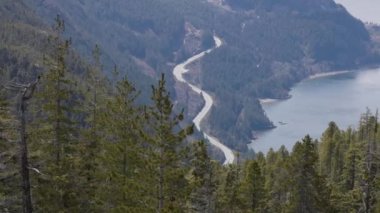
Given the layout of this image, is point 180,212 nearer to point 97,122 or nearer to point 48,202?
point 48,202

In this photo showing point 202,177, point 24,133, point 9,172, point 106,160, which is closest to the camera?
point 24,133

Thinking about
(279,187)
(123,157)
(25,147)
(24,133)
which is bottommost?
(279,187)

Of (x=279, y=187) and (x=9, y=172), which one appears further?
(x=279, y=187)

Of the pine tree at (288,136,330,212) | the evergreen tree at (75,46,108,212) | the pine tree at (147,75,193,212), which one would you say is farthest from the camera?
the pine tree at (288,136,330,212)

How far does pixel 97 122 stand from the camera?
42219 mm

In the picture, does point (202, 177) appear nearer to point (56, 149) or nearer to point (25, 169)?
point (56, 149)

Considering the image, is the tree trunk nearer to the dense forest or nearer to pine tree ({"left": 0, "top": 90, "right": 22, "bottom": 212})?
the dense forest

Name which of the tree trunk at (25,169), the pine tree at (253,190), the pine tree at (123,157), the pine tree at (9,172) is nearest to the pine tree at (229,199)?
the pine tree at (253,190)

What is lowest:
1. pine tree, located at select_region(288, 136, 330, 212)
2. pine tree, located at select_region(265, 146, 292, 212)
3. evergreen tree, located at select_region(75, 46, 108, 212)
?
pine tree, located at select_region(265, 146, 292, 212)

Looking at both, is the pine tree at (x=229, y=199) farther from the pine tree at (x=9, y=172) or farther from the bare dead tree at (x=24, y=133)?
the bare dead tree at (x=24, y=133)

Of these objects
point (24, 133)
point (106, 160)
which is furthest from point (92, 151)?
point (24, 133)

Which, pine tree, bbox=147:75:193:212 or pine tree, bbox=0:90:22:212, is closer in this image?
pine tree, bbox=0:90:22:212

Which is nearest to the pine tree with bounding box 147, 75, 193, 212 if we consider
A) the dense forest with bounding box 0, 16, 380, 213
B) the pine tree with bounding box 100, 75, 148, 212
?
the dense forest with bounding box 0, 16, 380, 213

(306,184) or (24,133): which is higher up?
(24,133)
